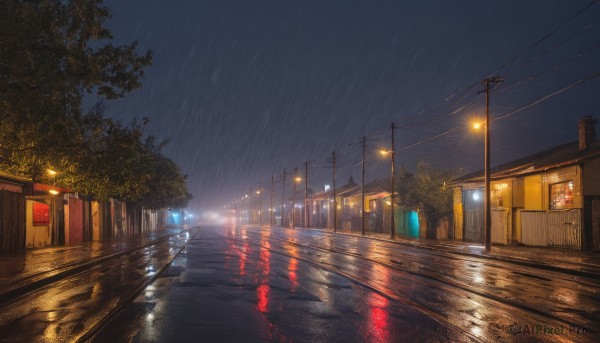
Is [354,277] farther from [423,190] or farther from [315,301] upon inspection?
[423,190]

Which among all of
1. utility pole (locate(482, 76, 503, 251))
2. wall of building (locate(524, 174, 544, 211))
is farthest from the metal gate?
utility pole (locate(482, 76, 503, 251))

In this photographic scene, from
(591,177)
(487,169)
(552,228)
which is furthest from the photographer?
(552,228)

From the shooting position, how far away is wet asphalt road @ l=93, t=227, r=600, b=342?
7211 millimetres

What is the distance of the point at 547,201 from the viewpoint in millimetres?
30484

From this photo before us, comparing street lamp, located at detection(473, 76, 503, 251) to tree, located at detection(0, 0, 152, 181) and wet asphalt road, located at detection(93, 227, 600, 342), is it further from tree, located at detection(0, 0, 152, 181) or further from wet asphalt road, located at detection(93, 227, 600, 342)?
tree, located at detection(0, 0, 152, 181)

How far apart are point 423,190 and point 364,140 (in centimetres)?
1267

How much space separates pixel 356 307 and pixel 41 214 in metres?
22.1

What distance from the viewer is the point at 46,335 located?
7.18 meters

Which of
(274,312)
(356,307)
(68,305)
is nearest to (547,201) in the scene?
(356,307)

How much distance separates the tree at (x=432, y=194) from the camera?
1570 inches

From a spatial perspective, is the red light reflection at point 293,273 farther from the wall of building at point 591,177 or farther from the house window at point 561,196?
the house window at point 561,196

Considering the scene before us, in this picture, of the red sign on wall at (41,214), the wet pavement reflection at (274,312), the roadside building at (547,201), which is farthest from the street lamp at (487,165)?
the red sign on wall at (41,214)

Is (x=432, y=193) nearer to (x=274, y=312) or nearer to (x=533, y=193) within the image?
(x=533, y=193)

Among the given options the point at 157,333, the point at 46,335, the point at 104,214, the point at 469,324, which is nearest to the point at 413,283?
the point at 469,324
